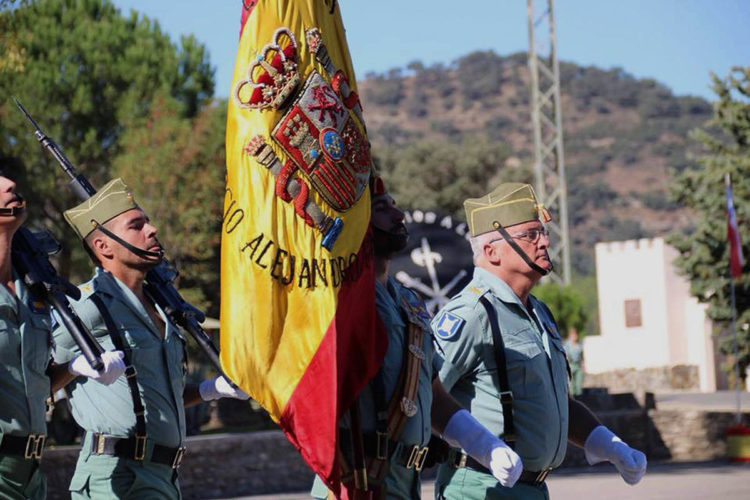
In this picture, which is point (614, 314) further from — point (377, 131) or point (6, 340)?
point (377, 131)

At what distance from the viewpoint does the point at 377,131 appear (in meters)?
155

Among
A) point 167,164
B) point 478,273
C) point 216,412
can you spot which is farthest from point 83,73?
point 478,273

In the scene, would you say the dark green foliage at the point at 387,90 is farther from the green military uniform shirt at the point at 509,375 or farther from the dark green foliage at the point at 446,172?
the green military uniform shirt at the point at 509,375

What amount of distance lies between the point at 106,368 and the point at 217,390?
1.10m

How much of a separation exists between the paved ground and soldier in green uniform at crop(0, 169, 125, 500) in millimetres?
9269

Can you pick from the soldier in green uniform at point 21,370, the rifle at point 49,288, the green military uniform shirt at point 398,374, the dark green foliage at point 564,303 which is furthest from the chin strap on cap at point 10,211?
the dark green foliage at point 564,303

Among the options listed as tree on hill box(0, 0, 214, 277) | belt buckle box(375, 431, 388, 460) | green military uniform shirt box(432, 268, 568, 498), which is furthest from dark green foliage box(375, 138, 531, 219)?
belt buckle box(375, 431, 388, 460)

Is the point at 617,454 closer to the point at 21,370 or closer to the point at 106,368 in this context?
the point at 106,368

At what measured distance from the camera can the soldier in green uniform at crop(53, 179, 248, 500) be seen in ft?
17.8

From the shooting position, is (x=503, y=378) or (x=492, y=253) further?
(x=492, y=253)

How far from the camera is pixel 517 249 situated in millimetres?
5906

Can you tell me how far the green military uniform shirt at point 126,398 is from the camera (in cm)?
542

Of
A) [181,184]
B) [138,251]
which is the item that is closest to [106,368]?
[138,251]

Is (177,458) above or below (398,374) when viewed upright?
below
